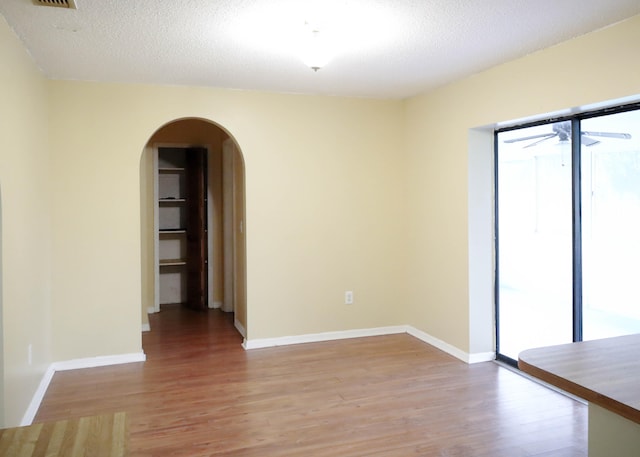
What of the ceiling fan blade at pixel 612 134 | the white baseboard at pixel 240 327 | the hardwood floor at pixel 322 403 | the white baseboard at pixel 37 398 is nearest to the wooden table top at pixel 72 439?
the hardwood floor at pixel 322 403

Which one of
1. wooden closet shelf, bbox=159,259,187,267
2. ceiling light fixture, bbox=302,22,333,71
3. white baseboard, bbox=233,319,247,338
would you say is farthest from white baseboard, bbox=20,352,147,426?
ceiling light fixture, bbox=302,22,333,71

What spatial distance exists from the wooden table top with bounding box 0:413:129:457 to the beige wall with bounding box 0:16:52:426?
983 mm

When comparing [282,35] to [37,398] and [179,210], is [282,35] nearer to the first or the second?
[37,398]

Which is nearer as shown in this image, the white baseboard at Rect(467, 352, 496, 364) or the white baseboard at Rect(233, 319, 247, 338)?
the white baseboard at Rect(467, 352, 496, 364)

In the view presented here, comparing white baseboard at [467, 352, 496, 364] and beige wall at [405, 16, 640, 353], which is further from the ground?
beige wall at [405, 16, 640, 353]

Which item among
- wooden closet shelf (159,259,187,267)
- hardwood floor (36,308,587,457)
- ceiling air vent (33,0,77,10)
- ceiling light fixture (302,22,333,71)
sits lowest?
hardwood floor (36,308,587,457)

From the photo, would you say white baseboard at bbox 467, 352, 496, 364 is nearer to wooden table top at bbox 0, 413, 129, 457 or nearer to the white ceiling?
the white ceiling

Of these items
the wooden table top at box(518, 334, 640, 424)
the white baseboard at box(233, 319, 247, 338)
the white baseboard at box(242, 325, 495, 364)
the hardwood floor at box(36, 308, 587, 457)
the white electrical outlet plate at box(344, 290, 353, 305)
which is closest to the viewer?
the wooden table top at box(518, 334, 640, 424)

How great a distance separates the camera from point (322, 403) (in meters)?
3.52

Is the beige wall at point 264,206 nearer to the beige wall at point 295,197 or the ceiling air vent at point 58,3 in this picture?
the beige wall at point 295,197

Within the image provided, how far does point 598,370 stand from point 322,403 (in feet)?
7.21

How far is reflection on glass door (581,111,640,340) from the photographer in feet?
10.6

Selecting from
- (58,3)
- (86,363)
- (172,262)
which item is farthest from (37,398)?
(172,262)

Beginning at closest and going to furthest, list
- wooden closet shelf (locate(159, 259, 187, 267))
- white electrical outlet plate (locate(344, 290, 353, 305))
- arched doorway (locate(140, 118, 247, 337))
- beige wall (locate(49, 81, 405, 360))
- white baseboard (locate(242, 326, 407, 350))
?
beige wall (locate(49, 81, 405, 360)) < white baseboard (locate(242, 326, 407, 350)) < white electrical outlet plate (locate(344, 290, 353, 305)) < arched doorway (locate(140, 118, 247, 337)) < wooden closet shelf (locate(159, 259, 187, 267))
